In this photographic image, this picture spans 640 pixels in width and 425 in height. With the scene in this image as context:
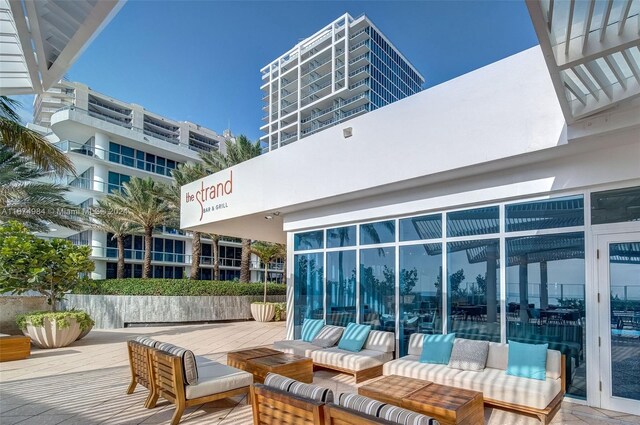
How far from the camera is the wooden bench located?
789cm

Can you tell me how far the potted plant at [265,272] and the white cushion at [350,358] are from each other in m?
9.66

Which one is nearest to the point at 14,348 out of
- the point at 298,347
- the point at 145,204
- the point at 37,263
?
the point at 37,263

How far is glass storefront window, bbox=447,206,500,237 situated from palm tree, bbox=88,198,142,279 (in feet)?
64.7

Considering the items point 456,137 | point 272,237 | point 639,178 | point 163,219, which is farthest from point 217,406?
point 163,219

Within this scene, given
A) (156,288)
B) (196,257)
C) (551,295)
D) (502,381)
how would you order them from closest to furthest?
(502,381) < (551,295) < (156,288) < (196,257)

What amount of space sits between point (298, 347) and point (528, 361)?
3836 millimetres

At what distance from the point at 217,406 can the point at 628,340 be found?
5.30 meters

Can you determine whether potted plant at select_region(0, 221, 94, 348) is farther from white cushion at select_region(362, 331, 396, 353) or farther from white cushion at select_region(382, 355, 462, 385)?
white cushion at select_region(382, 355, 462, 385)

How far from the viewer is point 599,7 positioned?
3107 mm

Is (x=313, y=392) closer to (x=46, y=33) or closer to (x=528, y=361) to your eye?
(x=528, y=361)

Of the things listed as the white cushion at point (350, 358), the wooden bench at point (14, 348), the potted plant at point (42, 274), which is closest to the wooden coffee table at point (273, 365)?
the white cushion at point (350, 358)

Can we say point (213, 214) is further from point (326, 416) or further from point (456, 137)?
point (326, 416)

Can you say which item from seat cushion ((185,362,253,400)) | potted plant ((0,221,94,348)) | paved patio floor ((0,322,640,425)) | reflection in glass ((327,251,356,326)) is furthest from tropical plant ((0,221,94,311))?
seat cushion ((185,362,253,400))

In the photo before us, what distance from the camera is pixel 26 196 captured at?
15.5 meters
